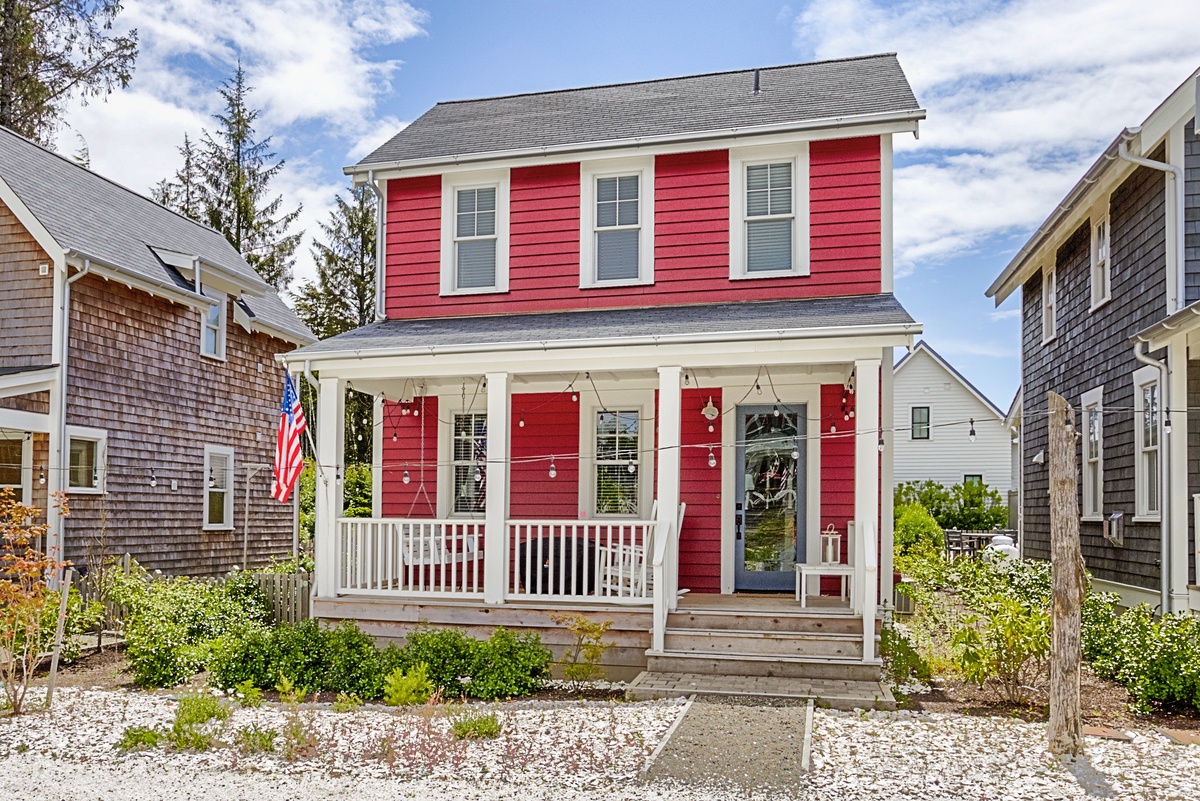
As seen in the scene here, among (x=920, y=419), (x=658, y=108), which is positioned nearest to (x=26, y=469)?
(x=658, y=108)

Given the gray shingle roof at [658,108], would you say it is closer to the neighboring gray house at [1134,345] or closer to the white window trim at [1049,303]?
the neighboring gray house at [1134,345]

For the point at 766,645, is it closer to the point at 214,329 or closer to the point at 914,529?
the point at 214,329

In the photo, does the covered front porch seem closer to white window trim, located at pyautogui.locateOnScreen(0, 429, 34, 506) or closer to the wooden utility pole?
the wooden utility pole

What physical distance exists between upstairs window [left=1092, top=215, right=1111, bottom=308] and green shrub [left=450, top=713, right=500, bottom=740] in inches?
390

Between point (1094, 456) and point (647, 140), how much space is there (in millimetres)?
7546

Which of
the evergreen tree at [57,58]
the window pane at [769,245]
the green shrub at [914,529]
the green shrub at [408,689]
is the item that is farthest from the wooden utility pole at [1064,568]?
the evergreen tree at [57,58]

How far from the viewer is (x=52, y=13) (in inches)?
938

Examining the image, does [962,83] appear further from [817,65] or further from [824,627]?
[824,627]

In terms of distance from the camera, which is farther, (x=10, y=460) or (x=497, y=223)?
(x=10, y=460)

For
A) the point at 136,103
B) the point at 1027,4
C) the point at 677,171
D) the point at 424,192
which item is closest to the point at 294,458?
the point at 424,192

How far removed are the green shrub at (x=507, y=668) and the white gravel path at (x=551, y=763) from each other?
2.68 feet

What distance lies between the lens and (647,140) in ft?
39.6

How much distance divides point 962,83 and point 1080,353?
17.5 feet

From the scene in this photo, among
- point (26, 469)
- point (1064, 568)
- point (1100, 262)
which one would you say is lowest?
point (1064, 568)
